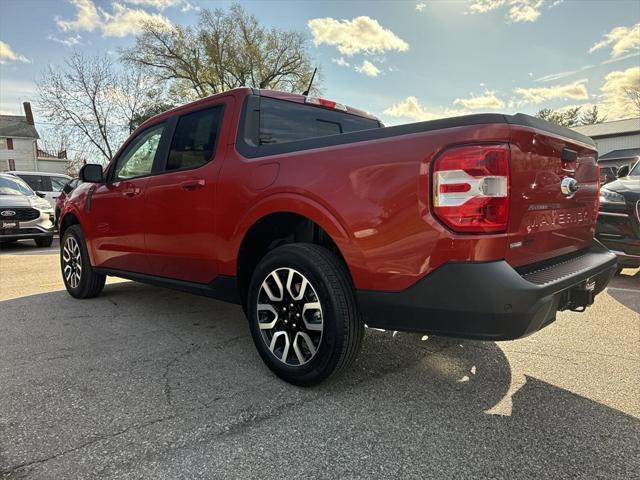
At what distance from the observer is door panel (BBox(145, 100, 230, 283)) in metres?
3.16

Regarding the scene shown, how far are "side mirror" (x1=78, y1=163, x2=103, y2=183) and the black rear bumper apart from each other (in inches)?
131

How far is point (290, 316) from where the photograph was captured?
260cm

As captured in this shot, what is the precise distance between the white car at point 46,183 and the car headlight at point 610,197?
1402 cm

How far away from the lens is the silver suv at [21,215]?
9289 millimetres

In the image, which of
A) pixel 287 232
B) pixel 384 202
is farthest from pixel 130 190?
pixel 384 202

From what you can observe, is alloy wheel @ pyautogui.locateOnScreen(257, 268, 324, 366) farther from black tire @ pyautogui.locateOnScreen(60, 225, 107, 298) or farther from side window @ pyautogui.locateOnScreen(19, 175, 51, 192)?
side window @ pyautogui.locateOnScreen(19, 175, 51, 192)

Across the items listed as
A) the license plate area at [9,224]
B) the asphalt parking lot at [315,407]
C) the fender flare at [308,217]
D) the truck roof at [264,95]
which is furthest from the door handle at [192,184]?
the license plate area at [9,224]

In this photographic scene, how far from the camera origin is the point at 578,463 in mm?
1861

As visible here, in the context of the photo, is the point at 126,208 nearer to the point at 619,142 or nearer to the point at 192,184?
the point at 192,184

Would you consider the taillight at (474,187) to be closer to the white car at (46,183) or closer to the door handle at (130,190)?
the door handle at (130,190)

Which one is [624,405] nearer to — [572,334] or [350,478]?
[572,334]

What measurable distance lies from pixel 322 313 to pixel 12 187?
10689mm

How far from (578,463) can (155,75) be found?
35.8m

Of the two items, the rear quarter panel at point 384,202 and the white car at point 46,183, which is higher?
the white car at point 46,183
